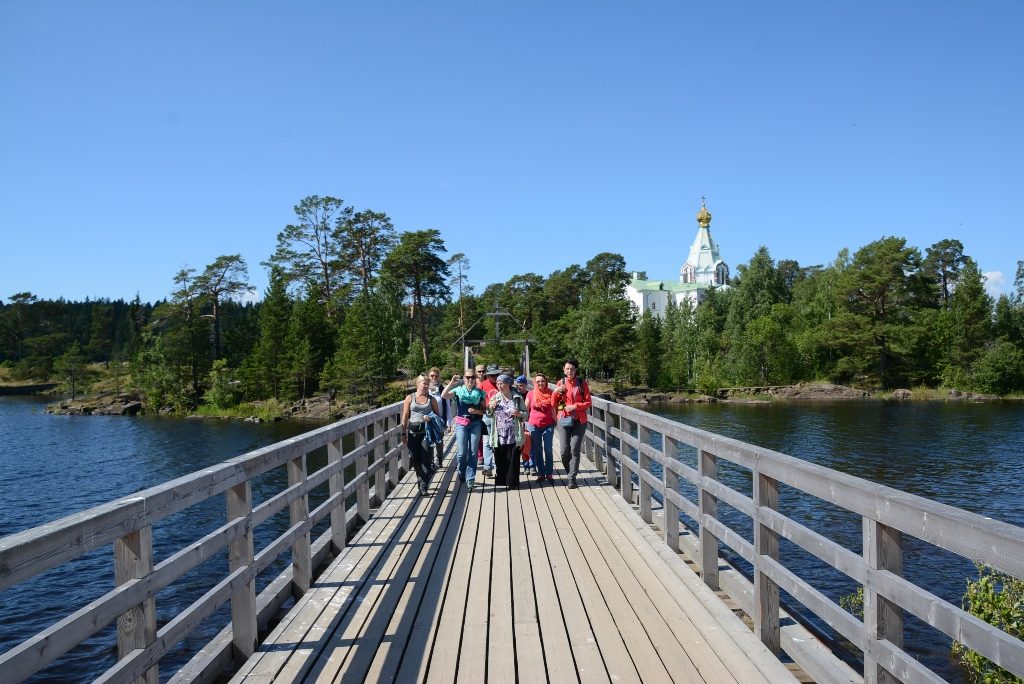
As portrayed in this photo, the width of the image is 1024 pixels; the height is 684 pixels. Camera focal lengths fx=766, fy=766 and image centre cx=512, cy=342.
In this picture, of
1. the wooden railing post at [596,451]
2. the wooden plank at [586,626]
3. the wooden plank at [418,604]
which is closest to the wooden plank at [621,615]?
the wooden plank at [586,626]

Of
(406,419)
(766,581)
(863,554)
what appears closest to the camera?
(863,554)

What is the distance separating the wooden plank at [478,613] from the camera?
396 cm

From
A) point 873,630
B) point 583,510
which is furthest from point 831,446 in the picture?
point 873,630

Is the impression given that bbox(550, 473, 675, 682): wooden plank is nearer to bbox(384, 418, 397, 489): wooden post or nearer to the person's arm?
the person's arm

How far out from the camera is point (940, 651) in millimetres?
9172

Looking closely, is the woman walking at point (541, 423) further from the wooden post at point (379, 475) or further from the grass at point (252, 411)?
the grass at point (252, 411)

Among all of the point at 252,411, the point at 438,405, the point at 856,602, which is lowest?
the point at 252,411

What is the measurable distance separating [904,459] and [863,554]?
28417 millimetres

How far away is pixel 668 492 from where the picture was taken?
6301 mm

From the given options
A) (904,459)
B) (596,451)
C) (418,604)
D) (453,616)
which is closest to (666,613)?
(453,616)

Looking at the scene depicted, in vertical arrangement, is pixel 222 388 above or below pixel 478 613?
below

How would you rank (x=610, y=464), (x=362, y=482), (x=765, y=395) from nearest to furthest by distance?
(x=362, y=482)
(x=610, y=464)
(x=765, y=395)

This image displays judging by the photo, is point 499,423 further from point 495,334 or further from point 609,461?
point 495,334

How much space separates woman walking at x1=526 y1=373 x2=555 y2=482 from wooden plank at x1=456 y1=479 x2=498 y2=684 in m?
2.53
